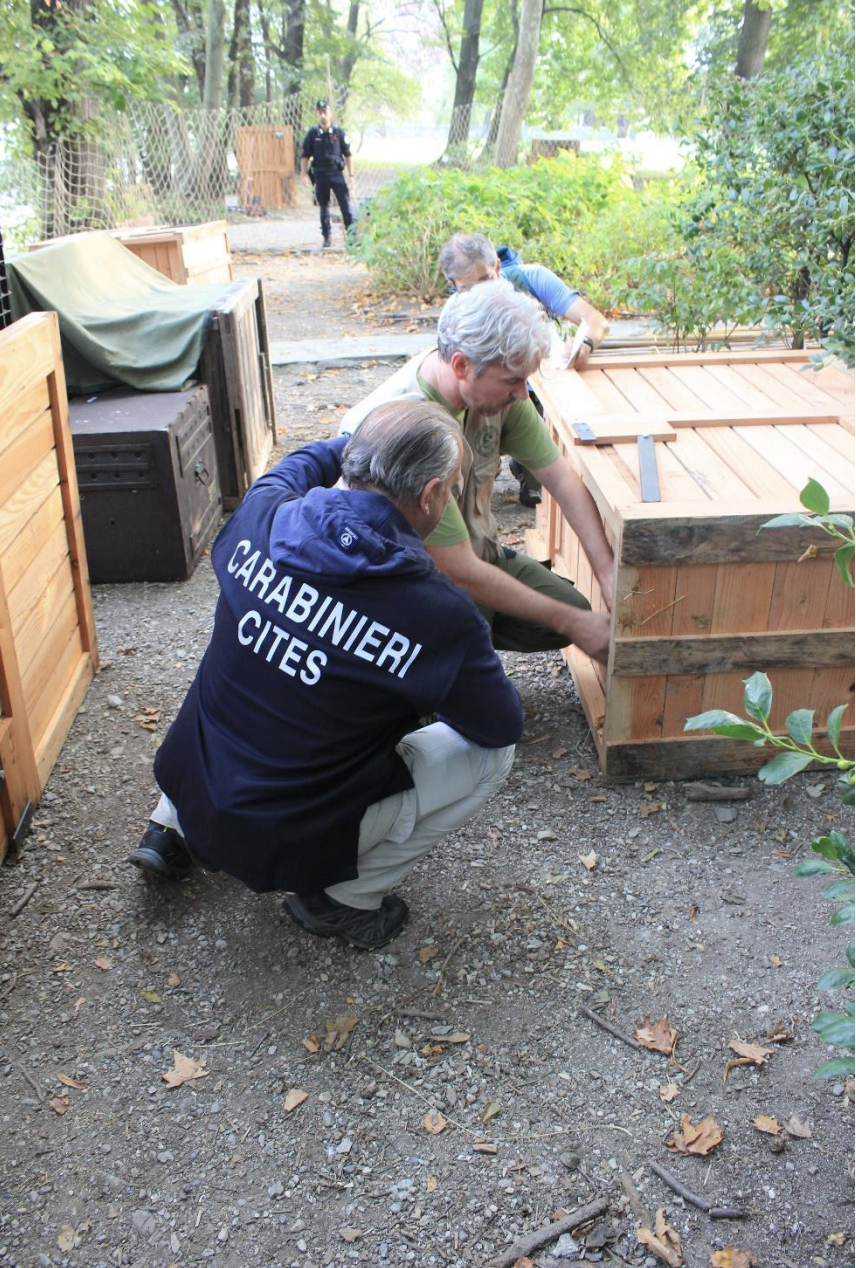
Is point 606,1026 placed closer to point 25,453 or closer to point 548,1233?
point 548,1233

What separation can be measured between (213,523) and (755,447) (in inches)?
115

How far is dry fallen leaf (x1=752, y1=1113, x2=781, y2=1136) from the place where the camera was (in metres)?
2.24

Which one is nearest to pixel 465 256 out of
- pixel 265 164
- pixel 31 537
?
pixel 31 537

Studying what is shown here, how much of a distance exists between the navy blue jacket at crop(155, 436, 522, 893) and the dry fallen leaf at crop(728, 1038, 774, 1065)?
88cm

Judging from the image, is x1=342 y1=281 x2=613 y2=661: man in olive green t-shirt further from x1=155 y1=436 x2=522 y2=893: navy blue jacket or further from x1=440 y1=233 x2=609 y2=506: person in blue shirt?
x1=440 y1=233 x2=609 y2=506: person in blue shirt

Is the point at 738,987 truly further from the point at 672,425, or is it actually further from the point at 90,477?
the point at 90,477

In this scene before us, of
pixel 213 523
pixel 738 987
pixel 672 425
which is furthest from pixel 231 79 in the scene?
pixel 738 987

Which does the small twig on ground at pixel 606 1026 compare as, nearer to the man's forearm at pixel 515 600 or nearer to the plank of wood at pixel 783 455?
the man's forearm at pixel 515 600

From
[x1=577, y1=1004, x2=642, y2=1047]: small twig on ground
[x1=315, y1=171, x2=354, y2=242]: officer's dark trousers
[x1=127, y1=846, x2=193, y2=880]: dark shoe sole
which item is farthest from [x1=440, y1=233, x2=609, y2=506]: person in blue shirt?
[x1=315, y1=171, x2=354, y2=242]: officer's dark trousers

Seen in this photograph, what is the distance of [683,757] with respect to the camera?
3.38m

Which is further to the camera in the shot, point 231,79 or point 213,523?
point 231,79

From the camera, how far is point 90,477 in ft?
15.2

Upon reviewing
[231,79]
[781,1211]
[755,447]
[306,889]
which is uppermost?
[231,79]

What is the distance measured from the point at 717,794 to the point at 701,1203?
4.74 feet
